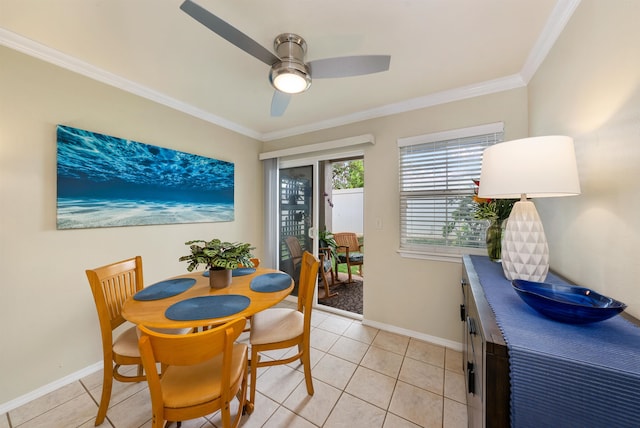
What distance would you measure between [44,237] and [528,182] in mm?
3032

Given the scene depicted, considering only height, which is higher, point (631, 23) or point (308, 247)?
point (631, 23)

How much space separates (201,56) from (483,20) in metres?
1.93

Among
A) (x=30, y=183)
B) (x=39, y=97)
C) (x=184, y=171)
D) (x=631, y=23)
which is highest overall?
(x=39, y=97)

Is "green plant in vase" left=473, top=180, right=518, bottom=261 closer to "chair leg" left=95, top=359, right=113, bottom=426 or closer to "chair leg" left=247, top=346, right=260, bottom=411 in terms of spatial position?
"chair leg" left=247, top=346, right=260, bottom=411

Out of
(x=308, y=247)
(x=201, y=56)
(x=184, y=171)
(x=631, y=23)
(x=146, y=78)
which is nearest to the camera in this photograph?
(x=631, y=23)

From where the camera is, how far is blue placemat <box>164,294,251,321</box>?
1.19 m

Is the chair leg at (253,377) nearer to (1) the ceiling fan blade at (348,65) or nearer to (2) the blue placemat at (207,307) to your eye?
(2) the blue placemat at (207,307)

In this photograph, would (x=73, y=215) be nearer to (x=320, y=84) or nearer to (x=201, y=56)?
(x=201, y=56)

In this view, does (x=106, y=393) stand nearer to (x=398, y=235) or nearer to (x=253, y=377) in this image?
(x=253, y=377)

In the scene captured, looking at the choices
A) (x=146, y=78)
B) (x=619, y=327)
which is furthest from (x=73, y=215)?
(x=619, y=327)

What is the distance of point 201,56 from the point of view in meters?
1.68

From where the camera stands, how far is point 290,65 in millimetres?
1420

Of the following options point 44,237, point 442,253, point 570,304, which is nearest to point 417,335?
point 442,253

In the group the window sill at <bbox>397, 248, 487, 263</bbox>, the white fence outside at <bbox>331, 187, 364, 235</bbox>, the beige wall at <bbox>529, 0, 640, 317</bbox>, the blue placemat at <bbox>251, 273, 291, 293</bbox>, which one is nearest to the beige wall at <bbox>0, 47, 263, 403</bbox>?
the blue placemat at <bbox>251, 273, 291, 293</bbox>
